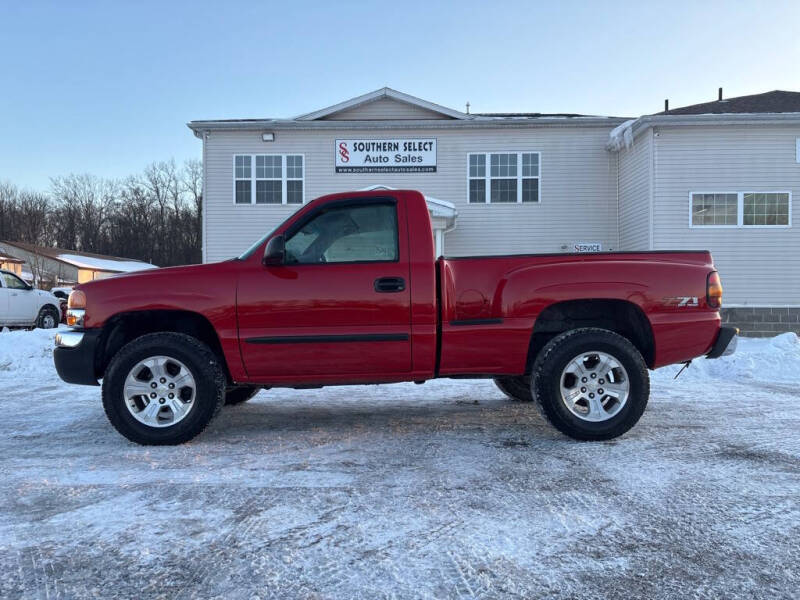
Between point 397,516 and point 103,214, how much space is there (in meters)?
74.4

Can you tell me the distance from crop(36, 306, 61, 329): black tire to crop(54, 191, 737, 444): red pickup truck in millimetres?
12794

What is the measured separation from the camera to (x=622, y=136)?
14.8 m

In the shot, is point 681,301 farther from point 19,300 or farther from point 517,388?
point 19,300

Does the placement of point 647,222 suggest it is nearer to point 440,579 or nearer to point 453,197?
point 453,197

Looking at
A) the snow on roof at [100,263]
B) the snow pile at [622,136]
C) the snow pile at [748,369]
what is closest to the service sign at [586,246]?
the snow pile at [622,136]

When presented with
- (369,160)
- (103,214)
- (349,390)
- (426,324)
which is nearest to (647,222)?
(369,160)

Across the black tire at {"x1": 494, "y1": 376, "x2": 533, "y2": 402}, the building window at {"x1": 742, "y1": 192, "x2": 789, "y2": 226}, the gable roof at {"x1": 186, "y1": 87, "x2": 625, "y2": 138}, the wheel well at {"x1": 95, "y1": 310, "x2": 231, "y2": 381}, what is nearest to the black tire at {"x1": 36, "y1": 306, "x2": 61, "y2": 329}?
the gable roof at {"x1": 186, "y1": 87, "x2": 625, "y2": 138}

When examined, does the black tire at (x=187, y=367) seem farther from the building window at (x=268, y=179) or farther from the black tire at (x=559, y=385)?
the building window at (x=268, y=179)

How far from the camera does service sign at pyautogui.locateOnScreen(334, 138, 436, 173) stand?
51.8ft

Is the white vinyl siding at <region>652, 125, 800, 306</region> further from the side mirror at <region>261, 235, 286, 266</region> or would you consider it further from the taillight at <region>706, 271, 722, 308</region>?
the side mirror at <region>261, 235, 286, 266</region>

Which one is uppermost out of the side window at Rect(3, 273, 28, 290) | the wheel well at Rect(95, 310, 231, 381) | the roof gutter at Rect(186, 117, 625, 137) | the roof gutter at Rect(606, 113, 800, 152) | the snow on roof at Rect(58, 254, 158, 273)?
the roof gutter at Rect(186, 117, 625, 137)

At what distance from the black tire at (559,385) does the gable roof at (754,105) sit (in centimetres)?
1394

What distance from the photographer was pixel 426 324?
421cm

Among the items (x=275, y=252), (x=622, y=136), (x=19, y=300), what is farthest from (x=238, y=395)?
(x=622, y=136)
